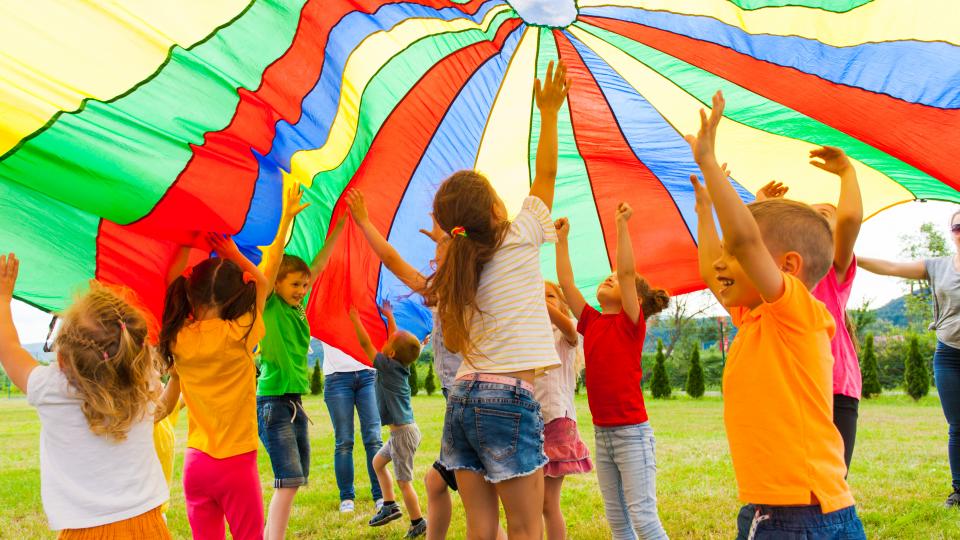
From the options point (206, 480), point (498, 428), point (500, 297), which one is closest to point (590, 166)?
point (500, 297)

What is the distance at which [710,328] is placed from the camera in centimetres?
3609

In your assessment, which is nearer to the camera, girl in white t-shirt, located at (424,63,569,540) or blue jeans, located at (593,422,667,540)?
girl in white t-shirt, located at (424,63,569,540)

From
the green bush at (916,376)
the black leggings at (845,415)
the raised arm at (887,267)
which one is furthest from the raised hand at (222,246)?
the green bush at (916,376)

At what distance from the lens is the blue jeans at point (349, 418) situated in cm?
515

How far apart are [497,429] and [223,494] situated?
47.9 inches

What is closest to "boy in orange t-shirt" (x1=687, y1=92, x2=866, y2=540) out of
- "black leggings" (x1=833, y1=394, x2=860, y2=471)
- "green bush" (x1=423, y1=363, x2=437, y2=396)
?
"black leggings" (x1=833, y1=394, x2=860, y2=471)

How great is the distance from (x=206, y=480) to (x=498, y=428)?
4.10 ft

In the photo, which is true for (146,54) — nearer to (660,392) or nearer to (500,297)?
(500,297)

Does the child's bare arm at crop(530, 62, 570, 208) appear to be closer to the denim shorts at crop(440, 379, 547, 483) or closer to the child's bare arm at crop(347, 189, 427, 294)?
the child's bare arm at crop(347, 189, 427, 294)

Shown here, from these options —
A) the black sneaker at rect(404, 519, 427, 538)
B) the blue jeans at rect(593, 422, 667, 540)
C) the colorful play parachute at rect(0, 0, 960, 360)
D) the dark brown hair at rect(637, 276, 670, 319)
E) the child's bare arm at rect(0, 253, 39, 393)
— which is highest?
the colorful play parachute at rect(0, 0, 960, 360)

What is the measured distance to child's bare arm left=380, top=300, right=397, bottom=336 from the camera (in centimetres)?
403

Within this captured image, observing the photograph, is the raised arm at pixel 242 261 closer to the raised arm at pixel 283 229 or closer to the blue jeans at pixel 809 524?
the raised arm at pixel 283 229

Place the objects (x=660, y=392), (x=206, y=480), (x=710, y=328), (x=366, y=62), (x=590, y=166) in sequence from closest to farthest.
Result: (x=206, y=480) → (x=366, y=62) → (x=590, y=166) → (x=660, y=392) → (x=710, y=328)

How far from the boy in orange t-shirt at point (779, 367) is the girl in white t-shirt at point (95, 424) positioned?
1774 mm
